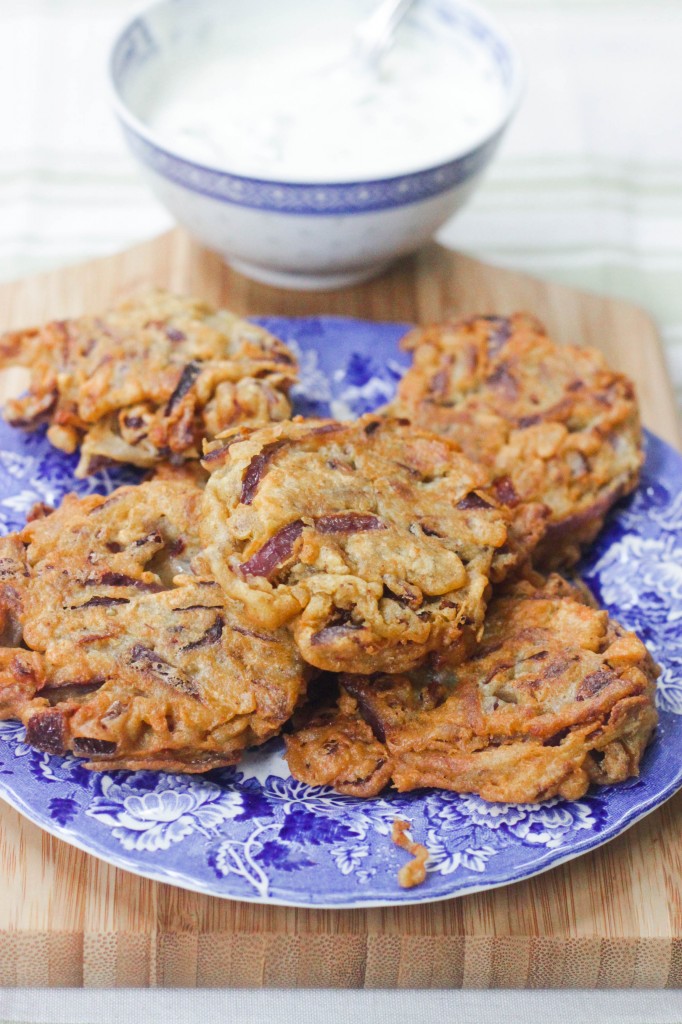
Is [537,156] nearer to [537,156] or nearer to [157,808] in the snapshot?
[537,156]

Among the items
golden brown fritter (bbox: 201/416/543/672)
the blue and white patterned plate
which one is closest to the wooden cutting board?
the blue and white patterned plate

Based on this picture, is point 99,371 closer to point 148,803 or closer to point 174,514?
point 174,514

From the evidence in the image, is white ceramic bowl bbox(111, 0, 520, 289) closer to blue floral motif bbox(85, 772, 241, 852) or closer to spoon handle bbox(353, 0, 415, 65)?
spoon handle bbox(353, 0, 415, 65)

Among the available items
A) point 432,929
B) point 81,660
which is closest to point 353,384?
point 81,660

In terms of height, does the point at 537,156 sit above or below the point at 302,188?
below

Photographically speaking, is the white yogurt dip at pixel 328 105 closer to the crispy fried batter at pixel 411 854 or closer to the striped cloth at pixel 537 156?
the striped cloth at pixel 537 156

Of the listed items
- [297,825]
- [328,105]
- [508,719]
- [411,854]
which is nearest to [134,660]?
[297,825]

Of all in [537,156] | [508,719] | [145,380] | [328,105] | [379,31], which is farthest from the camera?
[537,156]
